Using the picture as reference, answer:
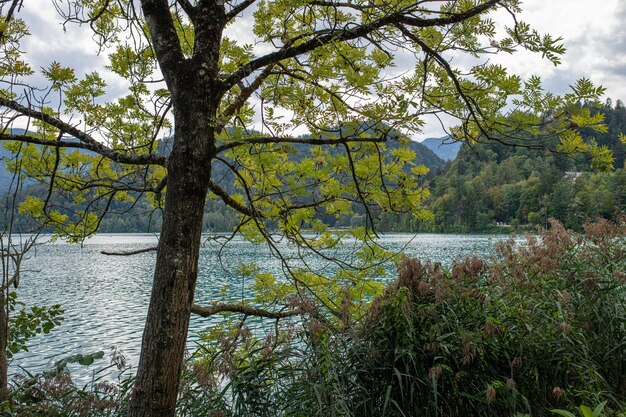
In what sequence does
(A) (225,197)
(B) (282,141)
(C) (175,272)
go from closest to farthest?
(C) (175,272), (B) (282,141), (A) (225,197)

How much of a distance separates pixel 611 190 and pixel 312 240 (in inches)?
1811

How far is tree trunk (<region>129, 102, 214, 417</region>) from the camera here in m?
2.43

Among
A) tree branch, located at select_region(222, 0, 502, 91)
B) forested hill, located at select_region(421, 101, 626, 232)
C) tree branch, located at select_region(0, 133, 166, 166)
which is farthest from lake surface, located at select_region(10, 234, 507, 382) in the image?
forested hill, located at select_region(421, 101, 626, 232)

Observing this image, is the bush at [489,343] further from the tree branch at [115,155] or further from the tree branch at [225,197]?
the tree branch at [115,155]

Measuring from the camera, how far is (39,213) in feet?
14.2

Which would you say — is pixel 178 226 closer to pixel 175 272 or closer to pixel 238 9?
pixel 175 272

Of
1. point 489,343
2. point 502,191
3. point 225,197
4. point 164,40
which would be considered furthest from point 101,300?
point 502,191

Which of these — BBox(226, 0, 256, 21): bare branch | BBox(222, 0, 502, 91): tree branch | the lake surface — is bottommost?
the lake surface

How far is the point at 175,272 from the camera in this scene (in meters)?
2.49

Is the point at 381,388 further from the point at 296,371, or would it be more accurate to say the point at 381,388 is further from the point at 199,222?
the point at 199,222

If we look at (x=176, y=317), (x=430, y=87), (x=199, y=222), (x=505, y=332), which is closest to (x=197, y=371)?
(x=176, y=317)

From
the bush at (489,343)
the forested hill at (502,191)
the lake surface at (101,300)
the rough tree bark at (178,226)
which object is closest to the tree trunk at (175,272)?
the rough tree bark at (178,226)

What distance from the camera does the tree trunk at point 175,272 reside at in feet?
7.98

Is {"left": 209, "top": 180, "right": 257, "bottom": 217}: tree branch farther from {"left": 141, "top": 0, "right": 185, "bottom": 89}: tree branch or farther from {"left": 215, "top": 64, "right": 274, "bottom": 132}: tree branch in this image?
{"left": 141, "top": 0, "right": 185, "bottom": 89}: tree branch
